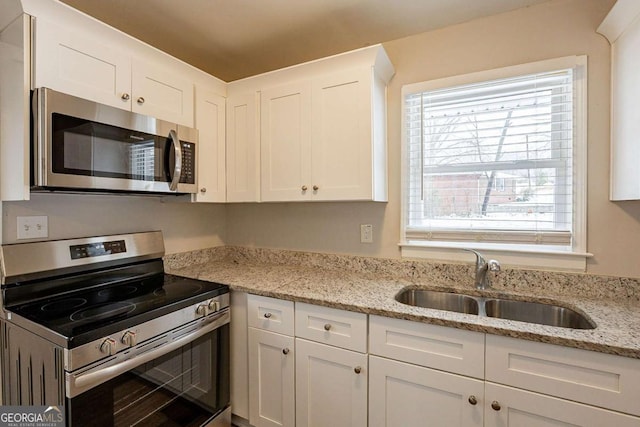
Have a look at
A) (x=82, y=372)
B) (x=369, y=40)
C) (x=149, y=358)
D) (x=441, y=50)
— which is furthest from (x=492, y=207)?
(x=82, y=372)

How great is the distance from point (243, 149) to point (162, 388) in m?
1.38

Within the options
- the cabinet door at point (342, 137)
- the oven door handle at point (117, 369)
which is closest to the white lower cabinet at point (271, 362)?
the oven door handle at point (117, 369)

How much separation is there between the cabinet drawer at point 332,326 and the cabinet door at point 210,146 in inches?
37.7

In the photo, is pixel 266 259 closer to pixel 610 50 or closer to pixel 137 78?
pixel 137 78

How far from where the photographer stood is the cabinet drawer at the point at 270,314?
1.58 metres

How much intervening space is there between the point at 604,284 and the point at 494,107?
1.02 meters

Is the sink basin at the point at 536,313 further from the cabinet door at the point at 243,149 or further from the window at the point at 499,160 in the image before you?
the cabinet door at the point at 243,149

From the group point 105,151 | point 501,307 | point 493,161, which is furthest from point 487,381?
point 105,151

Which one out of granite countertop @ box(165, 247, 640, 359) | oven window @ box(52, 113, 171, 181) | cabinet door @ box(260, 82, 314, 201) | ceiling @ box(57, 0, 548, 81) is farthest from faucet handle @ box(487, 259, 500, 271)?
oven window @ box(52, 113, 171, 181)

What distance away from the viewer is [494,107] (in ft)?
5.62

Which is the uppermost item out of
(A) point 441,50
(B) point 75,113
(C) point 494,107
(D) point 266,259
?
(A) point 441,50

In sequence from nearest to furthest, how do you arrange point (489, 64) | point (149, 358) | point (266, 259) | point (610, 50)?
point (149, 358) < point (610, 50) < point (489, 64) < point (266, 259)

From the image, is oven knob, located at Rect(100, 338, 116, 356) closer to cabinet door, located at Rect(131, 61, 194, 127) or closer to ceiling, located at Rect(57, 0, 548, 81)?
cabinet door, located at Rect(131, 61, 194, 127)

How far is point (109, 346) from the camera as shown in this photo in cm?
116
